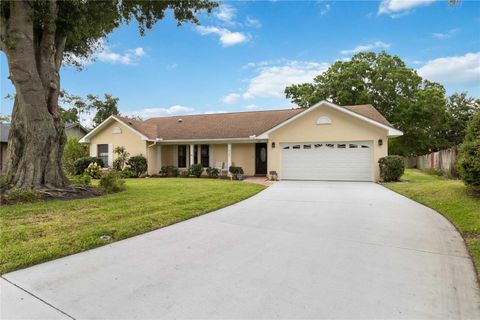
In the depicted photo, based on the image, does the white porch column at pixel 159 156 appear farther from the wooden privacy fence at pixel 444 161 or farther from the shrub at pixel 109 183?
the wooden privacy fence at pixel 444 161

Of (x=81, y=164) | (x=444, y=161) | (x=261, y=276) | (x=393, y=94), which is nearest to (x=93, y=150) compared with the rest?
(x=81, y=164)

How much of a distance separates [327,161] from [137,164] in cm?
1154

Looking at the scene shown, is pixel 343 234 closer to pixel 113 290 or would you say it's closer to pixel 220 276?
pixel 220 276

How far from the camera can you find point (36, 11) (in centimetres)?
884

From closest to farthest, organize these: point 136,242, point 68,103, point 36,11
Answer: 1. point 136,242
2. point 36,11
3. point 68,103

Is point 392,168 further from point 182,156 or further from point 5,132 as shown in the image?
point 5,132

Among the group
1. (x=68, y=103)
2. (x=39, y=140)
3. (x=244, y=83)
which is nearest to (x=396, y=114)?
(x=244, y=83)

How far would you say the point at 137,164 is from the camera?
1788cm

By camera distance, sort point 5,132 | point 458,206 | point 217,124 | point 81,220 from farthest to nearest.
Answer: point 5,132, point 217,124, point 458,206, point 81,220

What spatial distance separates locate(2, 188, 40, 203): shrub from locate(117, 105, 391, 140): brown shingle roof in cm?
1061

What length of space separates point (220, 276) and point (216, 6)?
11.0 m

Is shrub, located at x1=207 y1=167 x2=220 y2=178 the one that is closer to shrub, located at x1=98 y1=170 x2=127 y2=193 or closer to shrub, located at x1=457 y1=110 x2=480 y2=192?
shrub, located at x1=98 y1=170 x2=127 y2=193

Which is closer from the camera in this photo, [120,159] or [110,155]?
[120,159]

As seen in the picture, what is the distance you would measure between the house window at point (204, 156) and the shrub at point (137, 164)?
3.86 meters
